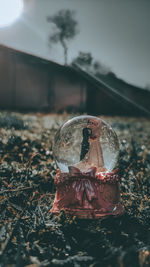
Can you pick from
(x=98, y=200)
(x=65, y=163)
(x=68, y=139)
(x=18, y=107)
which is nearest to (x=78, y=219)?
(x=98, y=200)

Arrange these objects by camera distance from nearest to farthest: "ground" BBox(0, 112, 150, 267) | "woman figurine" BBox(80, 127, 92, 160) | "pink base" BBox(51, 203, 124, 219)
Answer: "ground" BBox(0, 112, 150, 267), "pink base" BBox(51, 203, 124, 219), "woman figurine" BBox(80, 127, 92, 160)

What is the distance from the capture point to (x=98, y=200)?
247cm

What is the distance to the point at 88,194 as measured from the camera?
2430 mm

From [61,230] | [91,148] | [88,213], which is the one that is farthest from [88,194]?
[91,148]

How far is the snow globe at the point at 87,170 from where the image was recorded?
2.45 meters

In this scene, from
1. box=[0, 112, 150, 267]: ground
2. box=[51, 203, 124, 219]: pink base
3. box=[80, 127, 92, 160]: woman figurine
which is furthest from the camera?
box=[80, 127, 92, 160]: woman figurine

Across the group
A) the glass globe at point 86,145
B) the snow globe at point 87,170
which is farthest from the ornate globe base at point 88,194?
the glass globe at point 86,145

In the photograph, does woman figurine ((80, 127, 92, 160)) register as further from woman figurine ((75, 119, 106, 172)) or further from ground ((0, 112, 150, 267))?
ground ((0, 112, 150, 267))

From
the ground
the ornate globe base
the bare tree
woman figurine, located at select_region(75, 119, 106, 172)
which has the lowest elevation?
the ground

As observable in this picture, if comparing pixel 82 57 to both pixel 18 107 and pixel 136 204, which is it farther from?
pixel 18 107

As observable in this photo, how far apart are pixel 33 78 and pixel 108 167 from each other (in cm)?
835

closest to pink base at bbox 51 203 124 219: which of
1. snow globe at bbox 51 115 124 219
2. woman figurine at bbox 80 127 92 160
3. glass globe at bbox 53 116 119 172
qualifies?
snow globe at bbox 51 115 124 219

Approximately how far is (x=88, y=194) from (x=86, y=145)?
53 cm

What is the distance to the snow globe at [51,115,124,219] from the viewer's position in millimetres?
2451
